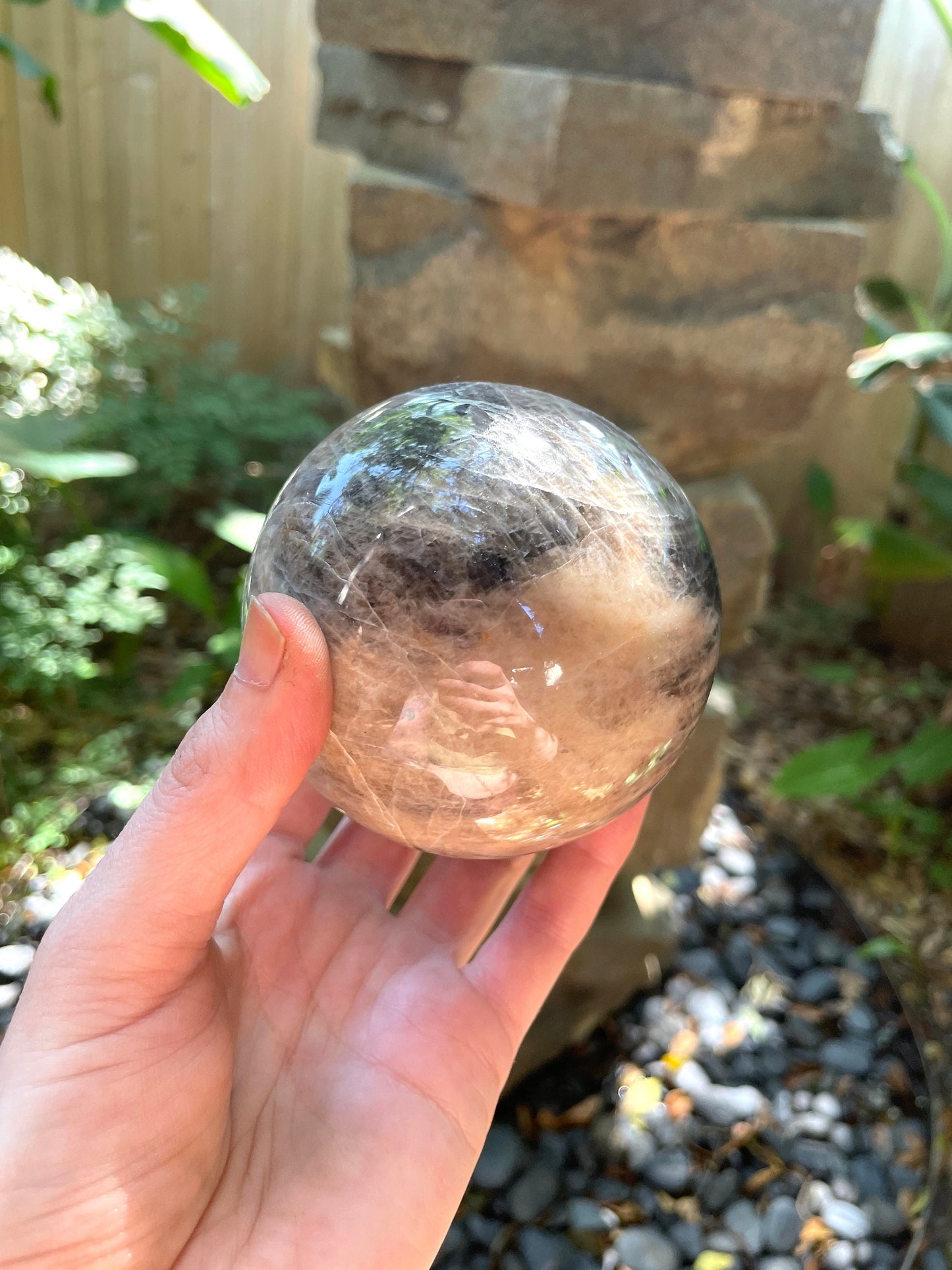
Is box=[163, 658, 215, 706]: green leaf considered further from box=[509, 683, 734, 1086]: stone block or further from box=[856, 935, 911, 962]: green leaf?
box=[856, 935, 911, 962]: green leaf

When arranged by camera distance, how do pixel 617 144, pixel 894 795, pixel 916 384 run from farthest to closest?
pixel 894 795 → pixel 916 384 → pixel 617 144

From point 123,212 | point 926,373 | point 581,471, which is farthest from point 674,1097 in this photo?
point 123,212

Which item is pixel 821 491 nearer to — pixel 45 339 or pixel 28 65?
pixel 45 339

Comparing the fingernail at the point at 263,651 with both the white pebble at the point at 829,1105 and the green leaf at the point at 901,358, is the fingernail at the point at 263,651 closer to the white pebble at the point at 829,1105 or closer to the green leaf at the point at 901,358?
the green leaf at the point at 901,358

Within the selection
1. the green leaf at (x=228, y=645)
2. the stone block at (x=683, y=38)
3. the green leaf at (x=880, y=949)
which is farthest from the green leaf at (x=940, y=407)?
the green leaf at (x=228, y=645)

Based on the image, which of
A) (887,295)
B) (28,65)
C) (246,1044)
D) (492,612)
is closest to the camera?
(492,612)

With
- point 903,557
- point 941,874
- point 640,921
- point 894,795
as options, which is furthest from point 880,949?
point 903,557

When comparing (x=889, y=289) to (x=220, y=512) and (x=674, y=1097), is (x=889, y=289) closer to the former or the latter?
(x=220, y=512)

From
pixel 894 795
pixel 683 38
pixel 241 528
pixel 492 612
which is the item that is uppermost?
pixel 683 38
